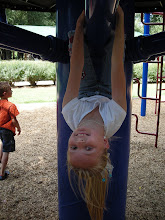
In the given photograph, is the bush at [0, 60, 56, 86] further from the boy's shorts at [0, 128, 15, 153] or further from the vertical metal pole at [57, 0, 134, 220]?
the vertical metal pole at [57, 0, 134, 220]

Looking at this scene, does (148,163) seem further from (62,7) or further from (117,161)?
(62,7)

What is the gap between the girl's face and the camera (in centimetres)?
131

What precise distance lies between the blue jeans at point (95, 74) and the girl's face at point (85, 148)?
1.32 feet

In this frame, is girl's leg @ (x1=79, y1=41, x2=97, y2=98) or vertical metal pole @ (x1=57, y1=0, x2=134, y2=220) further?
vertical metal pole @ (x1=57, y1=0, x2=134, y2=220)

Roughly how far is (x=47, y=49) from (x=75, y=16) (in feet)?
1.67

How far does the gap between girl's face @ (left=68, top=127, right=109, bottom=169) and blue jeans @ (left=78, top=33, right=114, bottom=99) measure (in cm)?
40

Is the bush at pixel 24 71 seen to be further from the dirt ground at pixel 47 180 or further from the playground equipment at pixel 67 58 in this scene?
the playground equipment at pixel 67 58

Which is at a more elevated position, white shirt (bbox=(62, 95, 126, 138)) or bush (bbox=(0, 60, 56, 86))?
bush (bbox=(0, 60, 56, 86))

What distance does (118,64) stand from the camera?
1.38 m

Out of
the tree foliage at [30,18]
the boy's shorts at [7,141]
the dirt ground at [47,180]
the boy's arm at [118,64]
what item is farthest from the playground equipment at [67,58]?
the tree foliage at [30,18]

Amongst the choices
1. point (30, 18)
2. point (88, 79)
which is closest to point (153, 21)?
point (30, 18)

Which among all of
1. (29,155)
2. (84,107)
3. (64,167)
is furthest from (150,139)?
(84,107)

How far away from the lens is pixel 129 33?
6.01 feet

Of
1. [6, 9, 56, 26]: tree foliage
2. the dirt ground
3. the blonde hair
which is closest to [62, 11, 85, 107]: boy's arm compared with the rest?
the blonde hair
